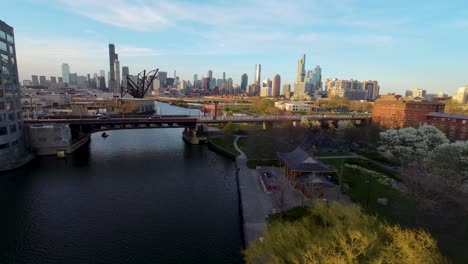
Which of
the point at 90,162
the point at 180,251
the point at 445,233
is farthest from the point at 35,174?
the point at 445,233

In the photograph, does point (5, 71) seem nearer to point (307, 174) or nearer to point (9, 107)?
point (9, 107)

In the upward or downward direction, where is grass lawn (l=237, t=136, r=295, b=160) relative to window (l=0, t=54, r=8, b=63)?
downward

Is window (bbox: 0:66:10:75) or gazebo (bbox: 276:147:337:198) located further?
window (bbox: 0:66:10:75)

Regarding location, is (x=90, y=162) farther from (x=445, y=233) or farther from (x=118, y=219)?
(x=445, y=233)

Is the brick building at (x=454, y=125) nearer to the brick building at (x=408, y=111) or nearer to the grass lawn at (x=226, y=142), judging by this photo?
the brick building at (x=408, y=111)

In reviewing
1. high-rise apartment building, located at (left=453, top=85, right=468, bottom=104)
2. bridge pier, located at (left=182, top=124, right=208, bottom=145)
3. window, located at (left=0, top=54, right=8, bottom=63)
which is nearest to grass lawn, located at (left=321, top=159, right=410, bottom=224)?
bridge pier, located at (left=182, top=124, right=208, bottom=145)

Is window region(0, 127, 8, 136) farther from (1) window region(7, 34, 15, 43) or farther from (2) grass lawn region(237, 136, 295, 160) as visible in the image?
(2) grass lawn region(237, 136, 295, 160)

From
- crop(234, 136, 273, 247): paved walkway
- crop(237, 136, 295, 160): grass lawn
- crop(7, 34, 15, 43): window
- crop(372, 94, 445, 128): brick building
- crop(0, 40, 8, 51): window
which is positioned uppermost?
crop(7, 34, 15, 43): window
